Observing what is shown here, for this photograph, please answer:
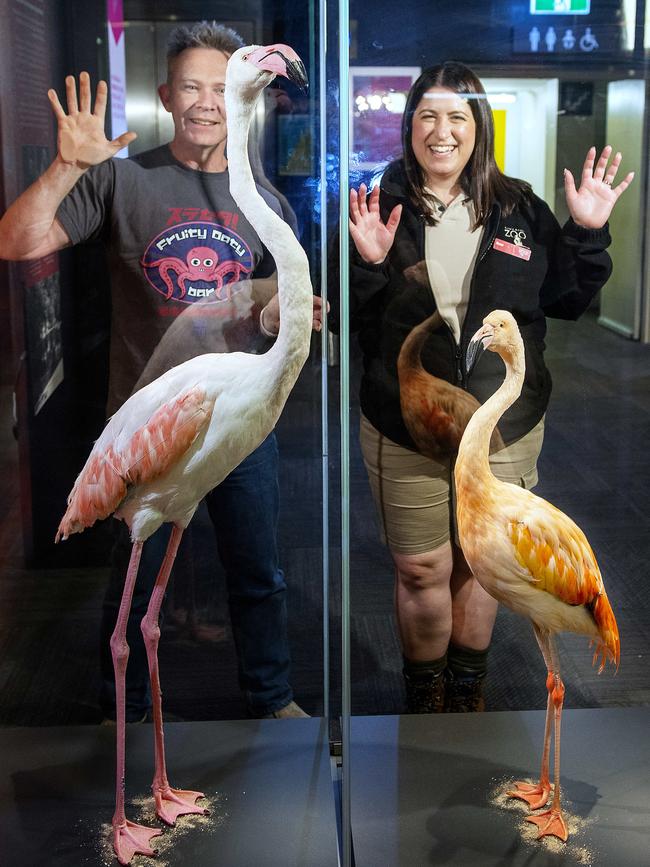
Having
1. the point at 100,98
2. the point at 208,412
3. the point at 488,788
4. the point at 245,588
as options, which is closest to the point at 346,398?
the point at 208,412

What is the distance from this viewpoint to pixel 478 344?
188cm

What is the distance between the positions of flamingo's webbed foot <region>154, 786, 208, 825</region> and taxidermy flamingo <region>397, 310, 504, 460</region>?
2.80 ft

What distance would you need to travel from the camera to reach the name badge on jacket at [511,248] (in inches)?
74.0

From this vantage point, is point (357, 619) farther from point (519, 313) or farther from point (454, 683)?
point (519, 313)

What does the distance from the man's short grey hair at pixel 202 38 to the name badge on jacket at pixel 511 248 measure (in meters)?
0.62

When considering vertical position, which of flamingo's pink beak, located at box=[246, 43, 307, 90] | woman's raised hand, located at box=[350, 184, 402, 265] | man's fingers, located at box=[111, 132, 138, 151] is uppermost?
flamingo's pink beak, located at box=[246, 43, 307, 90]

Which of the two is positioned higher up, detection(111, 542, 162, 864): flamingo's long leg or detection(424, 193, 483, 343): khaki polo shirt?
detection(424, 193, 483, 343): khaki polo shirt

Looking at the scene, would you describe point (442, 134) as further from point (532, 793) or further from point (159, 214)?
point (532, 793)

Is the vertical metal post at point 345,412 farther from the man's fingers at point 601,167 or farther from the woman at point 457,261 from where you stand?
the man's fingers at point 601,167

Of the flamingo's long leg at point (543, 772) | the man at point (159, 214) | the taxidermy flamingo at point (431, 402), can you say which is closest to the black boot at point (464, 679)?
the flamingo's long leg at point (543, 772)

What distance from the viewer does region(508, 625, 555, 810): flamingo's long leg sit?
1970mm

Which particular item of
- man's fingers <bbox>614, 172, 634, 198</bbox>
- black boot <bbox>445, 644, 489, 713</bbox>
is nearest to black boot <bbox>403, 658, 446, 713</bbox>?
black boot <bbox>445, 644, 489, 713</bbox>

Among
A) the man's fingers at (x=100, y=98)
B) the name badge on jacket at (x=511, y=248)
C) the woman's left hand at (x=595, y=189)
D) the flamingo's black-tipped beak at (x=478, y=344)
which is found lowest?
the flamingo's black-tipped beak at (x=478, y=344)

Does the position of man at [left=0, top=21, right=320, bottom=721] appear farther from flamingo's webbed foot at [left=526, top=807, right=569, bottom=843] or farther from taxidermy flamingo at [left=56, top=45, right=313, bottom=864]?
flamingo's webbed foot at [left=526, top=807, right=569, bottom=843]
